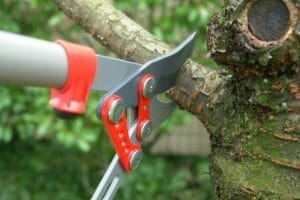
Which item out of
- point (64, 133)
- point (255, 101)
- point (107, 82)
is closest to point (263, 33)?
point (255, 101)

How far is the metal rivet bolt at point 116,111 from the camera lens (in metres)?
0.70

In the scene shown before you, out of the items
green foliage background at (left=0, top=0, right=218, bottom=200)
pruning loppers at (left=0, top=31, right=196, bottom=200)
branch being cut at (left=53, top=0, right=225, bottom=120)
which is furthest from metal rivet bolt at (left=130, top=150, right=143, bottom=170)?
green foliage background at (left=0, top=0, right=218, bottom=200)

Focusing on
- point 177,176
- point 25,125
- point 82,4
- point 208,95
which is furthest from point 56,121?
point 208,95

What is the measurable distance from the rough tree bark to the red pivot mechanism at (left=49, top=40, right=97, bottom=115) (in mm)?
169

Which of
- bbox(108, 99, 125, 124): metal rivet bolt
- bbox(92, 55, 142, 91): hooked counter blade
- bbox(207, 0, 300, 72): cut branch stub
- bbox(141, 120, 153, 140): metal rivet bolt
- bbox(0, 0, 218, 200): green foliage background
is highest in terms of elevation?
bbox(207, 0, 300, 72): cut branch stub

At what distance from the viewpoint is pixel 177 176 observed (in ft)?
7.86

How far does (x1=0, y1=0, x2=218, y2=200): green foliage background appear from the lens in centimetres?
197

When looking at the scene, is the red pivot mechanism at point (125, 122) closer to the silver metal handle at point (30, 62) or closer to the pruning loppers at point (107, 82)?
the pruning loppers at point (107, 82)

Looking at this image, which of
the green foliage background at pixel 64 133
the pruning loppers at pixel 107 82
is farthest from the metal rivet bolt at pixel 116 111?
the green foliage background at pixel 64 133

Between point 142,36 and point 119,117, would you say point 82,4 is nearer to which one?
point 142,36

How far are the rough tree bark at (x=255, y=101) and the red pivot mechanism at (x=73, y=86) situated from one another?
169mm

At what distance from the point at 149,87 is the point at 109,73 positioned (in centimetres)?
7

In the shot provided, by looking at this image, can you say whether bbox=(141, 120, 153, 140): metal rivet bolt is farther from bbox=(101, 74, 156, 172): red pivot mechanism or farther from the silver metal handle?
the silver metal handle

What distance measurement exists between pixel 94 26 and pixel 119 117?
0.24 m
